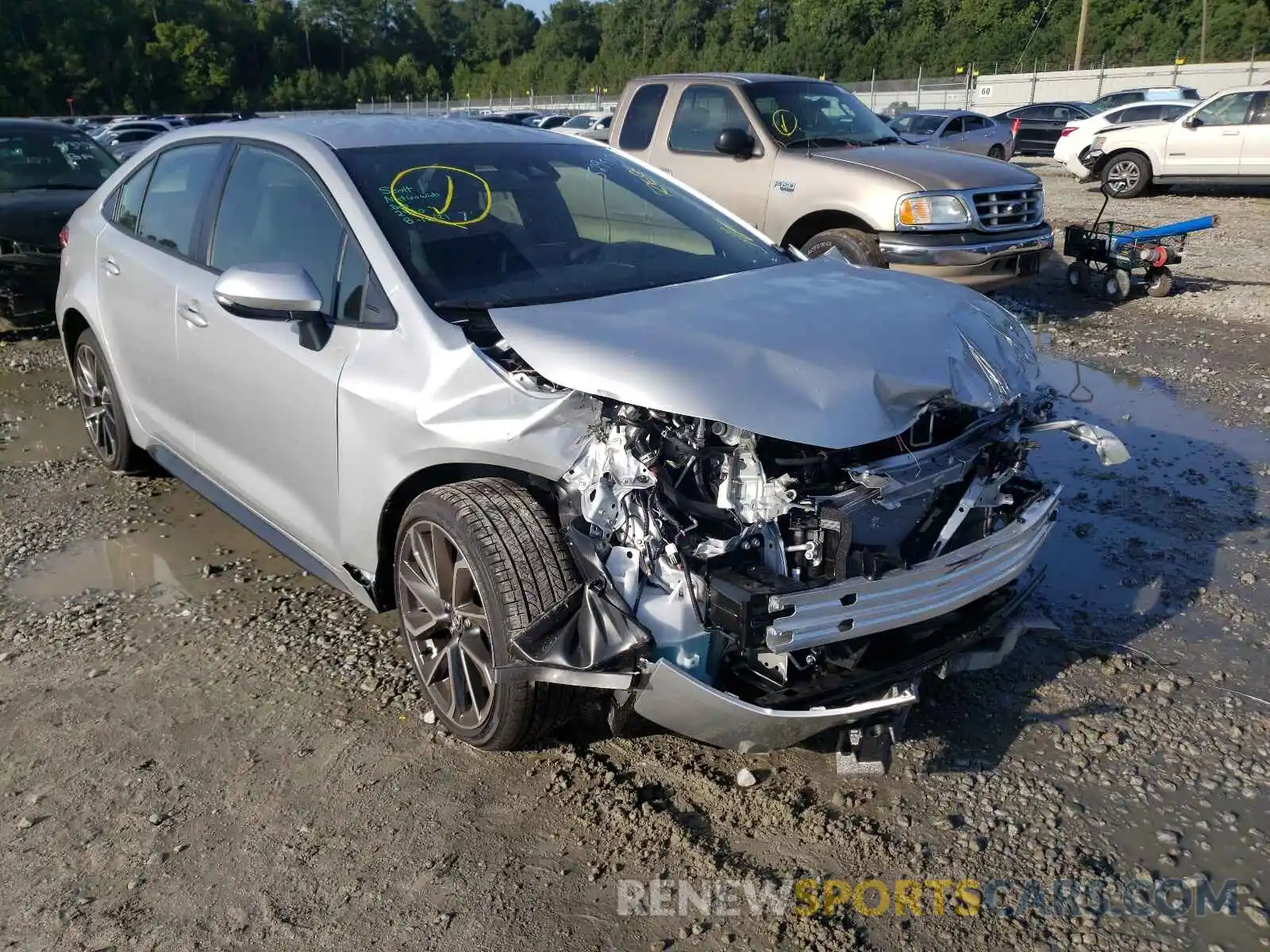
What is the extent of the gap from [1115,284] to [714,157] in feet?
13.2

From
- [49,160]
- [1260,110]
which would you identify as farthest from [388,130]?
[1260,110]

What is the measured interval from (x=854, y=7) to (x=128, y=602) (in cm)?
7797

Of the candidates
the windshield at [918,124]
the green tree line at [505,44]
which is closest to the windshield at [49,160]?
the windshield at [918,124]

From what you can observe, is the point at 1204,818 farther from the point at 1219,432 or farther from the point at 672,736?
the point at 1219,432

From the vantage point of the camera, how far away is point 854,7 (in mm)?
71938

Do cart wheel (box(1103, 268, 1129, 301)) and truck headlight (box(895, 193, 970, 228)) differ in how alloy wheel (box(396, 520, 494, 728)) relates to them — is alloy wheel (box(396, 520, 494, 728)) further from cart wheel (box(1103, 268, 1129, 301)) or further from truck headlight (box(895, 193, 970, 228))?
cart wheel (box(1103, 268, 1129, 301))

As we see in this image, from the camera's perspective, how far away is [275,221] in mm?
3666

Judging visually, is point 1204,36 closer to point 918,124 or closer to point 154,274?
point 918,124

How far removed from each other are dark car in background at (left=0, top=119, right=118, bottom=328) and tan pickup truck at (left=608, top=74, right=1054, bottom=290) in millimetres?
4705

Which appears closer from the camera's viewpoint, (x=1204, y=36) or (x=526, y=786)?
(x=526, y=786)

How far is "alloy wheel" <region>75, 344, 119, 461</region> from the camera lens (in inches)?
195

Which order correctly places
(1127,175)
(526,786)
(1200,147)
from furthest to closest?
(1127,175), (1200,147), (526,786)

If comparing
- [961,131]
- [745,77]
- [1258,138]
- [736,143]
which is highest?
[745,77]

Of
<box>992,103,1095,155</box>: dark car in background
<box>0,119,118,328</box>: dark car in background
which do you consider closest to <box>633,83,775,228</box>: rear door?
<box>0,119,118,328</box>: dark car in background
